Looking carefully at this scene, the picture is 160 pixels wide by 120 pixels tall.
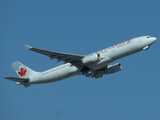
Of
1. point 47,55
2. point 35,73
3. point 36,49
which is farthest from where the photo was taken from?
point 35,73

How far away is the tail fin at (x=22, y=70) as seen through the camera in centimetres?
5368

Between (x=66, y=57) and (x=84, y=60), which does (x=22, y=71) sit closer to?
(x=66, y=57)

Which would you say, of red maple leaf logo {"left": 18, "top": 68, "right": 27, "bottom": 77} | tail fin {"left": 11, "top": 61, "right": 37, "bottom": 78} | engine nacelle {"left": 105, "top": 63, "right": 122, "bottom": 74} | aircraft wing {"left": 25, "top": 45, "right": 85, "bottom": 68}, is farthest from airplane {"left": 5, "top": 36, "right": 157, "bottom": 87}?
engine nacelle {"left": 105, "top": 63, "right": 122, "bottom": 74}

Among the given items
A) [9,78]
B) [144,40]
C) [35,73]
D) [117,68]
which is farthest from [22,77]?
[144,40]

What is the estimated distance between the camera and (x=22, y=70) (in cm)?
5494

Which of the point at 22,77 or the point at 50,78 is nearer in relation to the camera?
the point at 50,78

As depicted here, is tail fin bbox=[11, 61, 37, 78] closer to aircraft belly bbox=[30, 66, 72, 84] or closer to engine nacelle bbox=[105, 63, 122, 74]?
aircraft belly bbox=[30, 66, 72, 84]

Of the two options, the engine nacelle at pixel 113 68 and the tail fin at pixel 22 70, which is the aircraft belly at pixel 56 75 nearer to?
the tail fin at pixel 22 70

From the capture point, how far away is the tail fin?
5368 centimetres

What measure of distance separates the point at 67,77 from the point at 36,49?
30.9 ft

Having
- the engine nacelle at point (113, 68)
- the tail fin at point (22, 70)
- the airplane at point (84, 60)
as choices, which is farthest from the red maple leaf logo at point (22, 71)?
the engine nacelle at point (113, 68)

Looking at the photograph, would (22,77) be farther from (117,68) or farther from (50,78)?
(117,68)

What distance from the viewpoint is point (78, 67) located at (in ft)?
158

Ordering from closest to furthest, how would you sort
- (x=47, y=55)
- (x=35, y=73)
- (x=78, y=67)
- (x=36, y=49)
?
1. (x=36, y=49)
2. (x=47, y=55)
3. (x=78, y=67)
4. (x=35, y=73)
